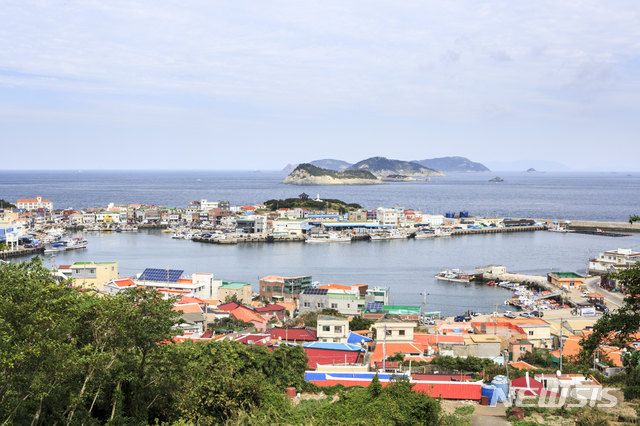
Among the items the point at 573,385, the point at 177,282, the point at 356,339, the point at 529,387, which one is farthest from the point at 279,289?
the point at 573,385

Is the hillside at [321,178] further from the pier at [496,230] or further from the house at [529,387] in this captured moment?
the house at [529,387]

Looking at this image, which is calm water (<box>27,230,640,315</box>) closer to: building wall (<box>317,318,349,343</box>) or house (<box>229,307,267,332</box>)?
house (<box>229,307,267,332</box>)

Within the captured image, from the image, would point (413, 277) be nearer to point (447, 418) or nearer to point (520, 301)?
point (520, 301)

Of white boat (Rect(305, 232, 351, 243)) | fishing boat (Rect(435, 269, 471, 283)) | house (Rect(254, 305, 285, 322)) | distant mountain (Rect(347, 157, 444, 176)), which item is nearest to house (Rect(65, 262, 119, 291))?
house (Rect(254, 305, 285, 322))

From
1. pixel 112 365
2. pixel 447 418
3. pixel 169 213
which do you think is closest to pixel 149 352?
pixel 112 365

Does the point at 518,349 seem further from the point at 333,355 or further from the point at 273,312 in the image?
the point at 273,312

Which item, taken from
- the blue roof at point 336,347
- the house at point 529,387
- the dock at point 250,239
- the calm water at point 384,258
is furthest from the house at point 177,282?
the dock at point 250,239

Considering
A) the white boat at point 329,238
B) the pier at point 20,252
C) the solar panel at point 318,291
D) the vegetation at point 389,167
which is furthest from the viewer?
the vegetation at point 389,167
